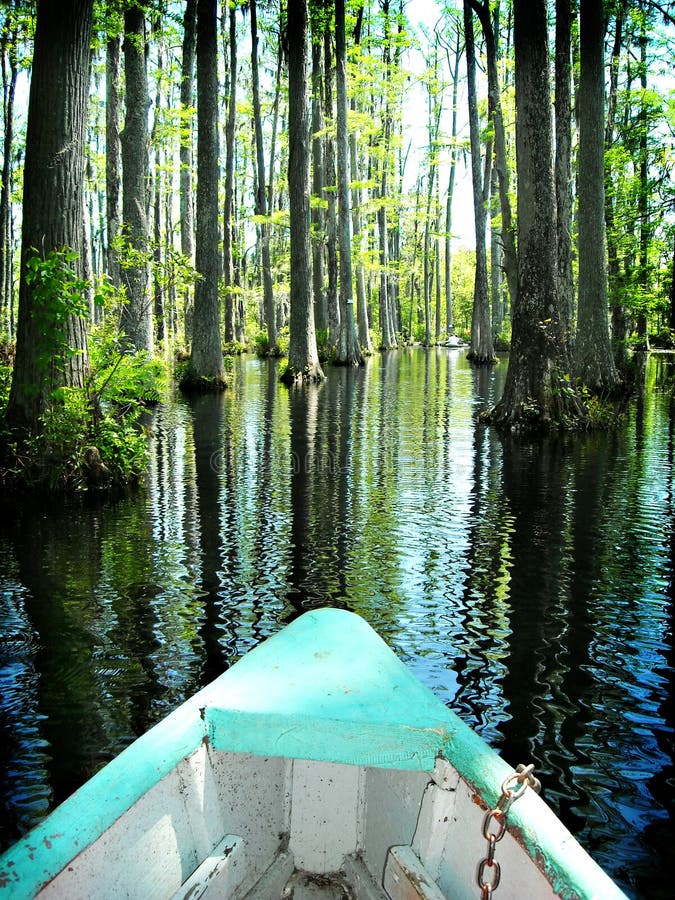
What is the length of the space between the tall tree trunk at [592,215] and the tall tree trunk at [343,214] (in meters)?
9.52

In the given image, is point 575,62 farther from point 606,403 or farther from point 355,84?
point 606,403

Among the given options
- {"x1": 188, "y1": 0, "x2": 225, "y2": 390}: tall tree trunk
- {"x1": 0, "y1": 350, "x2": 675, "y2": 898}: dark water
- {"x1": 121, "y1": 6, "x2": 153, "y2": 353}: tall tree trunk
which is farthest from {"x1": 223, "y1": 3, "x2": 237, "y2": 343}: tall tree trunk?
{"x1": 0, "y1": 350, "x2": 675, "y2": 898}: dark water

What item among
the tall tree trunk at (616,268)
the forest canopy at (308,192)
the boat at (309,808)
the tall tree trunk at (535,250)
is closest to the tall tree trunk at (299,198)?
the forest canopy at (308,192)

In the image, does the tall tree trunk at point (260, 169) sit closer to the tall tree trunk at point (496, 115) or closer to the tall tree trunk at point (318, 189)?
the tall tree trunk at point (318, 189)

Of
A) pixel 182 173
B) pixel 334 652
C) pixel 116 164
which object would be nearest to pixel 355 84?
pixel 182 173

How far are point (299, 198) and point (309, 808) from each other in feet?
58.2

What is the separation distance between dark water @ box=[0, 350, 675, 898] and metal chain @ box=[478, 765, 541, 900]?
91 centimetres

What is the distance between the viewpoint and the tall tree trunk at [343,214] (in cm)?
2059

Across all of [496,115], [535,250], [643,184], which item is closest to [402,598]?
[535,250]

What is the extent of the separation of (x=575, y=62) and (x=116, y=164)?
12.9 metres

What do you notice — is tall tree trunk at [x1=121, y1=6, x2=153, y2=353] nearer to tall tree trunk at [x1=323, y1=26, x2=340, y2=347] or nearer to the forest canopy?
the forest canopy

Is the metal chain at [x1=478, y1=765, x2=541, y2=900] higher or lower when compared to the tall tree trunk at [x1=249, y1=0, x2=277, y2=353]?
lower

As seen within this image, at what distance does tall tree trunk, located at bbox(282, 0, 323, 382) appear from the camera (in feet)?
55.2

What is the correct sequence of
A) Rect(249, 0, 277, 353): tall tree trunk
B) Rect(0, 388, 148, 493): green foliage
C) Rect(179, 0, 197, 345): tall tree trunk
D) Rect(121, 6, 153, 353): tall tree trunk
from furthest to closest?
1. Rect(249, 0, 277, 353): tall tree trunk
2. Rect(179, 0, 197, 345): tall tree trunk
3. Rect(121, 6, 153, 353): tall tree trunk
4. Rect(0, 388, 148, 493): green foliage
